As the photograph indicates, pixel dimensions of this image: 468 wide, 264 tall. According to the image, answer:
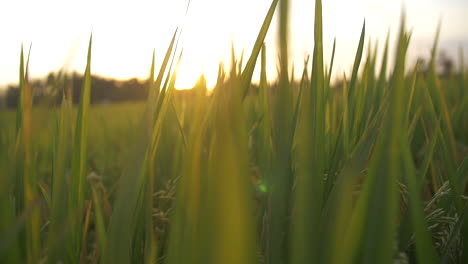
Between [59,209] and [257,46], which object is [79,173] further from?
[257,46]

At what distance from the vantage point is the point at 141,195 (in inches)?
16.2

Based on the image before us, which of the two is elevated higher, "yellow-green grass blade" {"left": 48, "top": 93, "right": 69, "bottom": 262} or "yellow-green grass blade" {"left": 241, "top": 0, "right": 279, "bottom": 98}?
"yellow-green grass blade" {"left": 241, "top": 0, "right": 279, "bottom": 98}

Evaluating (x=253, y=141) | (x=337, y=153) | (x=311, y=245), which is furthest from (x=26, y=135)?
(x=253, y=141)

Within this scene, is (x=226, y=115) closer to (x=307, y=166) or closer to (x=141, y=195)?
(x=307, y=166)

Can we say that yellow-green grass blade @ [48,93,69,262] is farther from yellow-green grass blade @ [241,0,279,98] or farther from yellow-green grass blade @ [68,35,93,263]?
yellow-green grass blade @ [241,0,279,98]

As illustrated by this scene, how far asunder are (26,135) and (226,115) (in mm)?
169

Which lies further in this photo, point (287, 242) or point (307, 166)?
point (287, 242)

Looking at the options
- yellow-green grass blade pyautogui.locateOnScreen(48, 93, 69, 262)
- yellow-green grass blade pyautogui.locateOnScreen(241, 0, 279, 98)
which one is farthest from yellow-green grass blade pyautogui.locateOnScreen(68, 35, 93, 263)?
yellow-green grass blade pyautogui.locateOnScreen(241, 0, 279, 98)

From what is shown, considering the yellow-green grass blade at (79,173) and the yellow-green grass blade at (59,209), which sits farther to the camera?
the yellow-green grass blade at (79,173)

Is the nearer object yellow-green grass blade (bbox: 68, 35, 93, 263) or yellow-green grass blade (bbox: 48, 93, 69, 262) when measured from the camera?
yellow-green grass blade (bbox: 48, 93, 69, 262)

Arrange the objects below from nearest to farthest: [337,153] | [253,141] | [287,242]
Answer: [287,242] → [337,153] → [253,141]

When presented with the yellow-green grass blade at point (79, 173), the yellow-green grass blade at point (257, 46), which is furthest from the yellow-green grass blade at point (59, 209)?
the yellow-green grass blade at point (257, 46)

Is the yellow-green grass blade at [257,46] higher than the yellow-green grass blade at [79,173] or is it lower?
higher

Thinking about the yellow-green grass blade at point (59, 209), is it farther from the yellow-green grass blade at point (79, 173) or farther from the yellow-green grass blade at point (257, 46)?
the yellow-green grass blade at point (257, 46)
